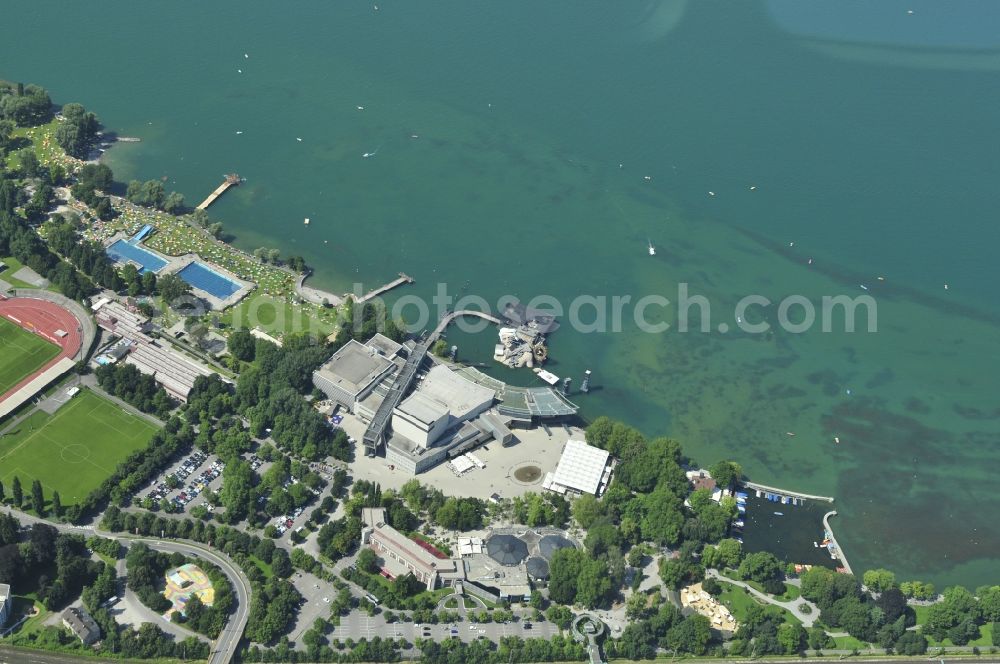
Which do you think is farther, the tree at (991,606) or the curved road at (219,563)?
the tree at (991,606)

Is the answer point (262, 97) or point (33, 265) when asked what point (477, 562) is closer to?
point (33, 265)

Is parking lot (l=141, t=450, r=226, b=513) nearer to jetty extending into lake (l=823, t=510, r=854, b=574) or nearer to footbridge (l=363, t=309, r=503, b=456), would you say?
footbridge (l=363, t=309, r=503, b=456)

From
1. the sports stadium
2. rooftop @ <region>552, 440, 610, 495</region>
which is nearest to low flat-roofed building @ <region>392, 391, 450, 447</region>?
rooftop @ <region>552, 440, 610, 495</region>

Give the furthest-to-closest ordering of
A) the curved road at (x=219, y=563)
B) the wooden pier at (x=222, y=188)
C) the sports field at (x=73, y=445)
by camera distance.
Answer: the wooden pier at (x=222, y=188) < the sports field at (x=73, y=445) < the curved road at (x=219, y=563)

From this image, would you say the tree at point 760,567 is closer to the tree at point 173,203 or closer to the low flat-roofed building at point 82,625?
the low flat-roofed building at point 82,625

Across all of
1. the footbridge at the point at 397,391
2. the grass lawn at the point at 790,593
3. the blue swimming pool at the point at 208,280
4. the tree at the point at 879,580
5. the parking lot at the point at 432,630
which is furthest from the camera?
the blue swimming pool at the point at 208,280

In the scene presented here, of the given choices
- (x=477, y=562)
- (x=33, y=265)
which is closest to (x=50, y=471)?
(x=33, y=265)

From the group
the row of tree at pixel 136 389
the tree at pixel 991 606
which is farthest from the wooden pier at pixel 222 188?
the tree at pixel 991 606
